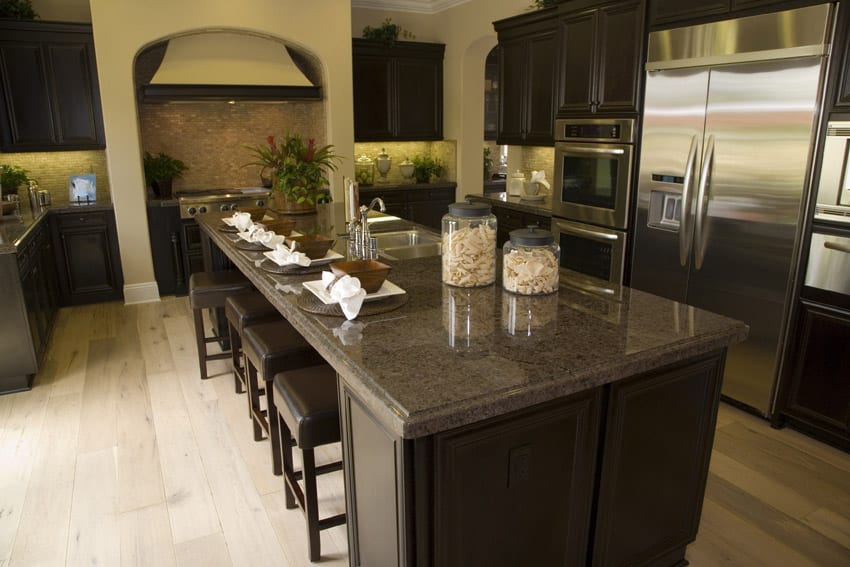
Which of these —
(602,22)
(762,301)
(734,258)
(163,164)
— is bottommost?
(762,301)

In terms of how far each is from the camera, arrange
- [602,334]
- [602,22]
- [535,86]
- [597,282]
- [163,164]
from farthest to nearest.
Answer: [163,164] < [535,86] < [602,22] < [597,282] < [602,334]

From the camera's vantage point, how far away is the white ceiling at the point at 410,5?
23.4 feet

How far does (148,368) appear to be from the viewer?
4.25 meters

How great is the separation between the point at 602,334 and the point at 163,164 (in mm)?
5503

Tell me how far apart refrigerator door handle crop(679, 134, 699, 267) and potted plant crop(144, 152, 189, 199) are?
16.1 feet

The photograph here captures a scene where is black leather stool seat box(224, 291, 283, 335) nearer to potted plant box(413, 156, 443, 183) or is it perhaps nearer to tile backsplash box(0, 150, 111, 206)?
tile backsplash box(0, 150, 111, 206)

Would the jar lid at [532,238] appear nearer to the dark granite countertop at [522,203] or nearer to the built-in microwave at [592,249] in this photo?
the built-in microwave at [592,249]

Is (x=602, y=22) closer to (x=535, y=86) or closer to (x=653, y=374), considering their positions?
(x=535, y=86)

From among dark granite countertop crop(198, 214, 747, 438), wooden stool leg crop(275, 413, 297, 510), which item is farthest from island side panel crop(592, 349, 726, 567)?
wooden stool leg crop(275, 413, 297, 510)

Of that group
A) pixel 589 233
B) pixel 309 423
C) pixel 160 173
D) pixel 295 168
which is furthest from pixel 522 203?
pixel 309 423

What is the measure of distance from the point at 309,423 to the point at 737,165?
8.96 feet

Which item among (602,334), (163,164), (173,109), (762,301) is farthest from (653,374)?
(173,109)

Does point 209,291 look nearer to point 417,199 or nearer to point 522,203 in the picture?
point 522,203

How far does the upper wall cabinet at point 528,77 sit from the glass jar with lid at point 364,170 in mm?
2078
